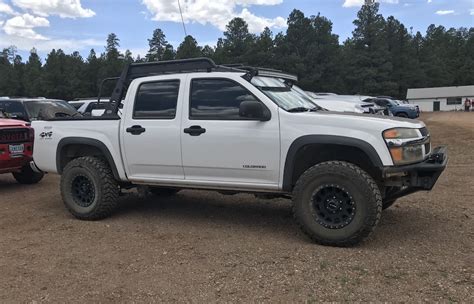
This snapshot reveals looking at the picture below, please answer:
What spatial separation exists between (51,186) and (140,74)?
3.98m

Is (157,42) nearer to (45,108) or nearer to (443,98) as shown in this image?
(443,98)

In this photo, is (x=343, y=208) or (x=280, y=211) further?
(x=280, y=211)

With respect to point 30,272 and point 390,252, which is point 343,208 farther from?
point 30,272

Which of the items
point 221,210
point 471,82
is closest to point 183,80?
point 221,210

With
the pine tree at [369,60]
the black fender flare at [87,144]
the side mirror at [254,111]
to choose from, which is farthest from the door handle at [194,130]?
the pine tree at [369,60]

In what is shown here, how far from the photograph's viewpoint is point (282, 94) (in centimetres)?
600

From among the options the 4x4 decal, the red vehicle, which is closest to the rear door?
the 4x4 decal

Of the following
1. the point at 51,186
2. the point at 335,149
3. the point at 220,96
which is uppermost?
the point at 220,96

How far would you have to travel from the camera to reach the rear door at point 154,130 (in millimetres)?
6148

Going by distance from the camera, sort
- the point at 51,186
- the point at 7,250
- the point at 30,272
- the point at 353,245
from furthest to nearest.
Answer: the point at 51,186 → the point at 7,250 → the point at 353,245 → the point at 30,272

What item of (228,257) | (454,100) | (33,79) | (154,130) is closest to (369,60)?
(454,100)

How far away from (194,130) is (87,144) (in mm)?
1800

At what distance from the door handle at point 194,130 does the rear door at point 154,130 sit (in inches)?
5.8

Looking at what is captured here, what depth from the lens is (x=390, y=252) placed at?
5023 mm
